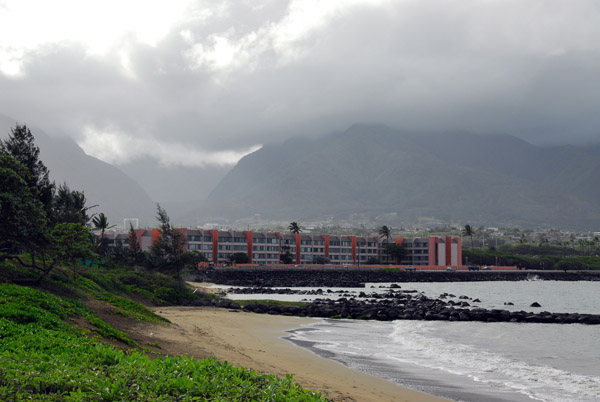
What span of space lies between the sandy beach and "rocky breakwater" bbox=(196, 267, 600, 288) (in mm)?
69187

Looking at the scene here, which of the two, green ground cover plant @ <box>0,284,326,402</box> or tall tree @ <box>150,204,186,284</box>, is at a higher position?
tall tree @ <box>150,204,186,284</box>

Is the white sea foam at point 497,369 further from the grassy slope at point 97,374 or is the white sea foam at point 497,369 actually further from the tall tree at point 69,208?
the tall tree at point 69,208

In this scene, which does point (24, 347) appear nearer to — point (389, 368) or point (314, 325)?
point (389, 368)

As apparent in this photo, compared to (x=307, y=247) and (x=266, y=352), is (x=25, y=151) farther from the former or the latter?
(x=307, y=247)

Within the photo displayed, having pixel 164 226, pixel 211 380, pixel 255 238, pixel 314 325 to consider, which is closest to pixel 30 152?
pixel 164 226

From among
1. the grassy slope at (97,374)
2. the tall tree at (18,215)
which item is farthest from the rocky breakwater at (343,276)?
the grassy slope at (97,374)

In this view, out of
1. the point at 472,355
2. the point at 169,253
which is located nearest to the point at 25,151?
the point at 169,253

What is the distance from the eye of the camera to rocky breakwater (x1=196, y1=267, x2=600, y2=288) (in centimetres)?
11331

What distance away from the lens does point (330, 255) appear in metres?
177

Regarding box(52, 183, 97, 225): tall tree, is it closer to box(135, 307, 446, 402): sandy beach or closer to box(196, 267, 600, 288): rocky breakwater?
box(135, 307, 446, 402): sandy beach

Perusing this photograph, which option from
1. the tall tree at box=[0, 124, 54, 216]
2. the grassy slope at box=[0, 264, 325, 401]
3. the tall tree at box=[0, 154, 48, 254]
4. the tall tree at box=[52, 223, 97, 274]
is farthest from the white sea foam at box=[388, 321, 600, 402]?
the tall tree at box=[0, 124, 54, 216]

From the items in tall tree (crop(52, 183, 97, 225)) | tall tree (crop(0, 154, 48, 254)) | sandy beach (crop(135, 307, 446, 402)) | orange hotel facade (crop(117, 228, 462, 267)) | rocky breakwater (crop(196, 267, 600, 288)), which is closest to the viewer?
sandy beach (crop(135, 307, 446, 402))

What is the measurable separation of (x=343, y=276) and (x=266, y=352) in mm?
114164

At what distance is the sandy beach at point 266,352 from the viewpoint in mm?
18062
